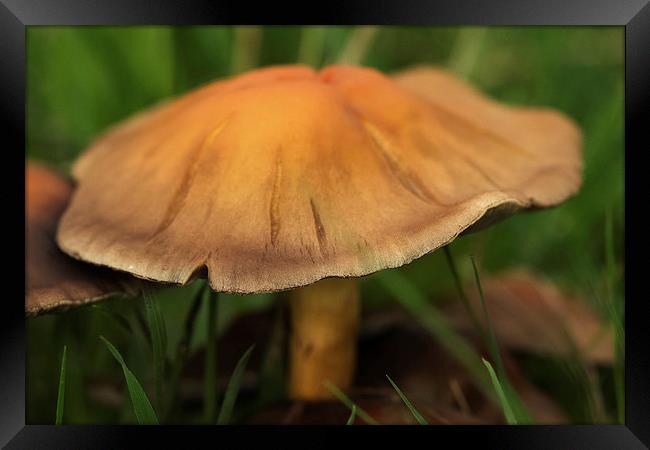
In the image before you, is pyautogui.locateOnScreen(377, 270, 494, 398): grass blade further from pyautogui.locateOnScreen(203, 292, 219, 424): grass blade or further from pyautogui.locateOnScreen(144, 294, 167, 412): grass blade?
pyautogui.locateOnScreen(144, 294, 167, 412): grass blade

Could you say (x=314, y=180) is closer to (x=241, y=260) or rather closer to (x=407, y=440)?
(x=241, y=260)

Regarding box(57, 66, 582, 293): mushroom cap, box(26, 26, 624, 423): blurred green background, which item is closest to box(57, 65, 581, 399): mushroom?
box(57, 66, 582, 293): mushroom cap

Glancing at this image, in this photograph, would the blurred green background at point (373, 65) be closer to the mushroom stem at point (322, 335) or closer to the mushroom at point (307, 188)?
the mushroom stem at point (322, 335)

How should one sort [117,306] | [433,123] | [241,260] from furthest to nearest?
1. [117,306]
2. [433,123]
3. [241,260]

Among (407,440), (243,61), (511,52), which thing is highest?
(511,52)

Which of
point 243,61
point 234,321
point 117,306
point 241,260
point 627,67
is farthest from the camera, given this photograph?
point 243,61

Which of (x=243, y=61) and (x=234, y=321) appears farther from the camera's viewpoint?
(x=243, y=61)

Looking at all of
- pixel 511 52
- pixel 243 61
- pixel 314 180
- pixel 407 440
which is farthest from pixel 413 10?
pixel 511 52
